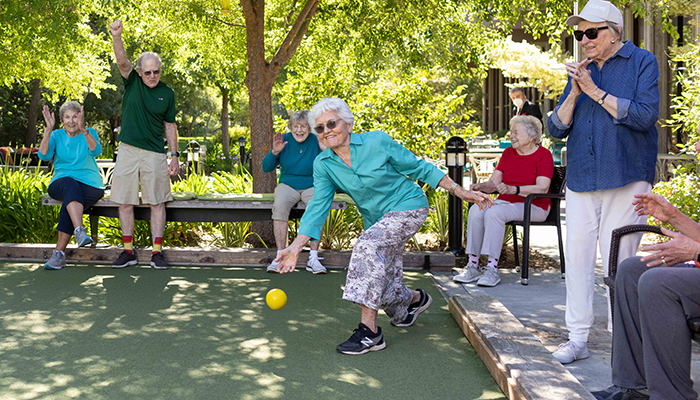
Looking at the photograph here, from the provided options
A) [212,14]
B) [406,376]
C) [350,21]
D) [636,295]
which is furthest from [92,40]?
[636,295]

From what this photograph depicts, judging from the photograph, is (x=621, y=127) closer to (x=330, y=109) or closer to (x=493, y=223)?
(x=330, y=109)

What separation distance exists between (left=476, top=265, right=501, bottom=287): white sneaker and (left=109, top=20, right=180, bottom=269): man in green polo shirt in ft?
10.1

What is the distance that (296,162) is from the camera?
290 inches

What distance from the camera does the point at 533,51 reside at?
2814 cm

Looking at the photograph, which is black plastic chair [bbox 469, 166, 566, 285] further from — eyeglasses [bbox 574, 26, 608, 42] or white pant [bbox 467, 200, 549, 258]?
eyeglasses [bbox 574, 26, 608, 42]

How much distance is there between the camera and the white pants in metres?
4.02

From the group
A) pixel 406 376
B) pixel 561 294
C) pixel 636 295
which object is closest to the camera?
pixel 636 295

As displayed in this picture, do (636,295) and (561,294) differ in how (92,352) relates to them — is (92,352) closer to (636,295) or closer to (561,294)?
(636,295)

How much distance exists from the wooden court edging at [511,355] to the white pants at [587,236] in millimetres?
323

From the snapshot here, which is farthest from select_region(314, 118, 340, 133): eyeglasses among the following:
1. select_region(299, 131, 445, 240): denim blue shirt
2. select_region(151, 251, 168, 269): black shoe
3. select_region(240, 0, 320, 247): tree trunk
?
select_region(240, 0, 320, 247): tree trunk

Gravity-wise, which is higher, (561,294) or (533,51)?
(533,51)

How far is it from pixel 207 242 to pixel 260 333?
153 inches

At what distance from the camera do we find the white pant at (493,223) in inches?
248

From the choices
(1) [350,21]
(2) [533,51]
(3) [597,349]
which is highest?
(2) [533,51]
